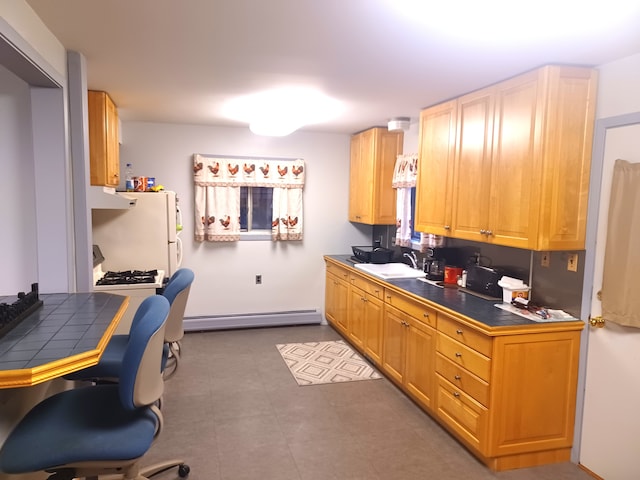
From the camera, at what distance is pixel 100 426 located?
172 cm

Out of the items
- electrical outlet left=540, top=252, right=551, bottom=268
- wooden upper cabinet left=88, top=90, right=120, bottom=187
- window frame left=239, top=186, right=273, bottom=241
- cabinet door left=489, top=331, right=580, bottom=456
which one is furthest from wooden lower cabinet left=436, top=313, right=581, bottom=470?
window frame left=239, top=186, right=273, bottom=241

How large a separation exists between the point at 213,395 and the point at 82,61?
2.54m

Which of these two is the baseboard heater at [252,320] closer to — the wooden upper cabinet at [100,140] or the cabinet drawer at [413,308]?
the cabinet drawer at [413,308]

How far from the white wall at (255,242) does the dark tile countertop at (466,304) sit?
5.50 ft

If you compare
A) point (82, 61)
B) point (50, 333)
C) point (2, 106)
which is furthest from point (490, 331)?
point (2, 106)

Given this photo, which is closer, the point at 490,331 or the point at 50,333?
the point at 50,333

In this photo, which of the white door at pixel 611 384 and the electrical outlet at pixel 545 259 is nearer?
the white door at pixel 611 384

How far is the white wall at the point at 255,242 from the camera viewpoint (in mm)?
4875

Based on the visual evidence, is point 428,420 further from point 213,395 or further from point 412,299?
point 213,395

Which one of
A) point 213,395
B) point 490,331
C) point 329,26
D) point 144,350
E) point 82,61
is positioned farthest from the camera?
point 213,395

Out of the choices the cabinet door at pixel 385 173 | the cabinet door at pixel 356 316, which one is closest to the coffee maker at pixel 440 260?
the cabinet door at pixel 356 316

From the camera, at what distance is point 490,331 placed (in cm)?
245

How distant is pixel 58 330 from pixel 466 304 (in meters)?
2.37

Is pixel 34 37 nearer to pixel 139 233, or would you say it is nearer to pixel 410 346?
pixel 139 233
